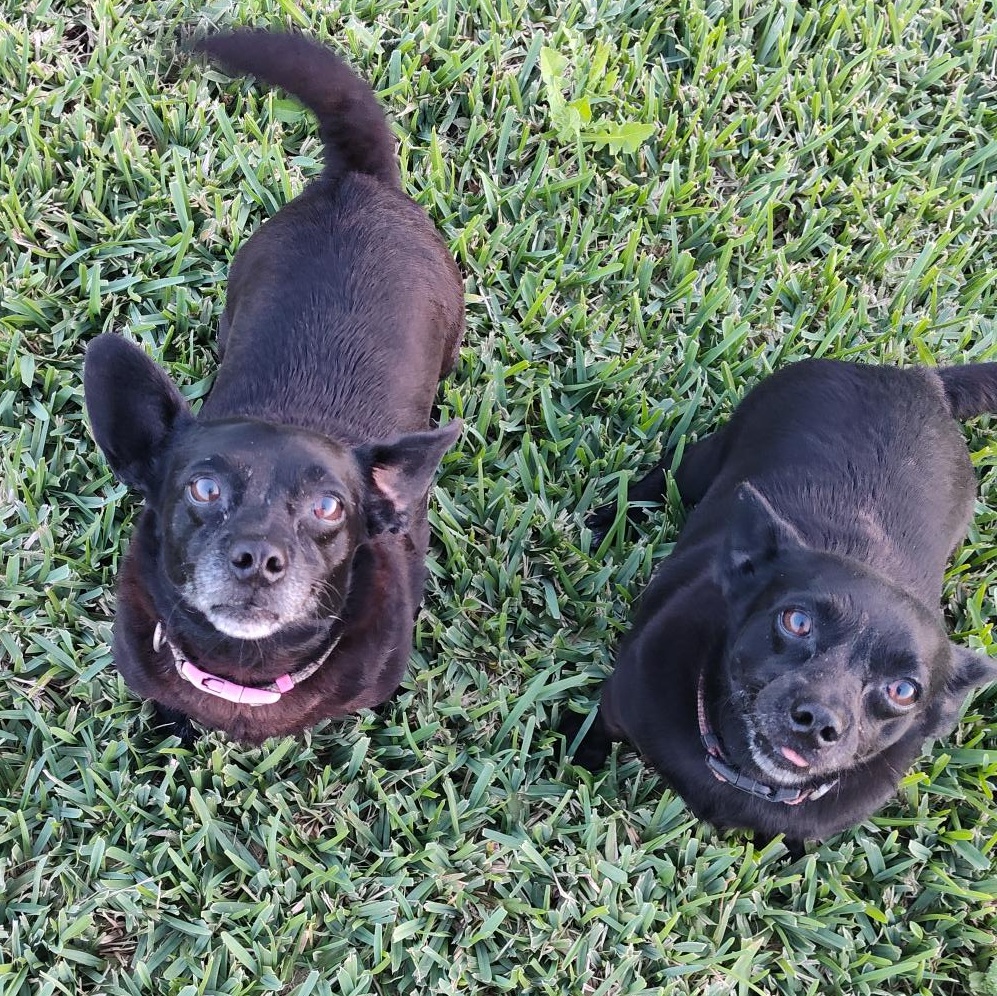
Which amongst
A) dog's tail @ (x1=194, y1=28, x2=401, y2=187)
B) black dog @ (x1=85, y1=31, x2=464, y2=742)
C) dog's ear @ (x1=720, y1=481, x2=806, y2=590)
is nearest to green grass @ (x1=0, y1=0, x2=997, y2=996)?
black dog @ (x1=85, y1=31, x2=464, y2=742)

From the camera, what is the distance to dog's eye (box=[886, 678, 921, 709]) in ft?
7.55

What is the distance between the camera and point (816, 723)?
7.22 ft

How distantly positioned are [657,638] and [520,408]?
1.21 m

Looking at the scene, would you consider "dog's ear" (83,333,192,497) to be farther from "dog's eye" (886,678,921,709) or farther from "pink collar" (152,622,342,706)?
"dog's eye" (886,678,921,709)

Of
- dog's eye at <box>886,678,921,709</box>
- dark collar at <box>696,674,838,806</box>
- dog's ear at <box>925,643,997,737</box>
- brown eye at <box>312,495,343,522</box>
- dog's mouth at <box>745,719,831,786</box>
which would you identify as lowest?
dark collar at <box>696,674,838,806</box>

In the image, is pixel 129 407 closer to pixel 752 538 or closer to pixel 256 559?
pixel 256 559

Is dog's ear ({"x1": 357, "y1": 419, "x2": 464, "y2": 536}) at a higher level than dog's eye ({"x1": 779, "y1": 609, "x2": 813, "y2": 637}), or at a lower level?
lower

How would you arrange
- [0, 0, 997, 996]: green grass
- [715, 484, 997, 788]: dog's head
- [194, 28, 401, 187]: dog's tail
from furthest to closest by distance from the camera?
[194, 28, 401, 187]: dog's tail < [0, 0, 997, 996]: green grass < [715, 484, 997, 788]: dog's head

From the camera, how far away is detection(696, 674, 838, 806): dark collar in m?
2.58

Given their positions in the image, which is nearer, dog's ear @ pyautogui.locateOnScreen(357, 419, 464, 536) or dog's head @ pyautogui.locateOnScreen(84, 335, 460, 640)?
dog's head @ pyautogui.locateOnScreen(84, 335, 460, 640)

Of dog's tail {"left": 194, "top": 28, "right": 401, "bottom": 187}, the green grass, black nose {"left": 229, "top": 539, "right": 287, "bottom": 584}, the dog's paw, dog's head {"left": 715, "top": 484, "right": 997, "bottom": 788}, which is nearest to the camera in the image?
black nose {"left": 229, "top": 539, "right": 287, "bottom": 584}

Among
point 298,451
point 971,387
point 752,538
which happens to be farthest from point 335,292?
point 971,387

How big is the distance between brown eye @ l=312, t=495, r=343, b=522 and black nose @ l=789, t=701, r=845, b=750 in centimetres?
125

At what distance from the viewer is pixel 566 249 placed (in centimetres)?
386
